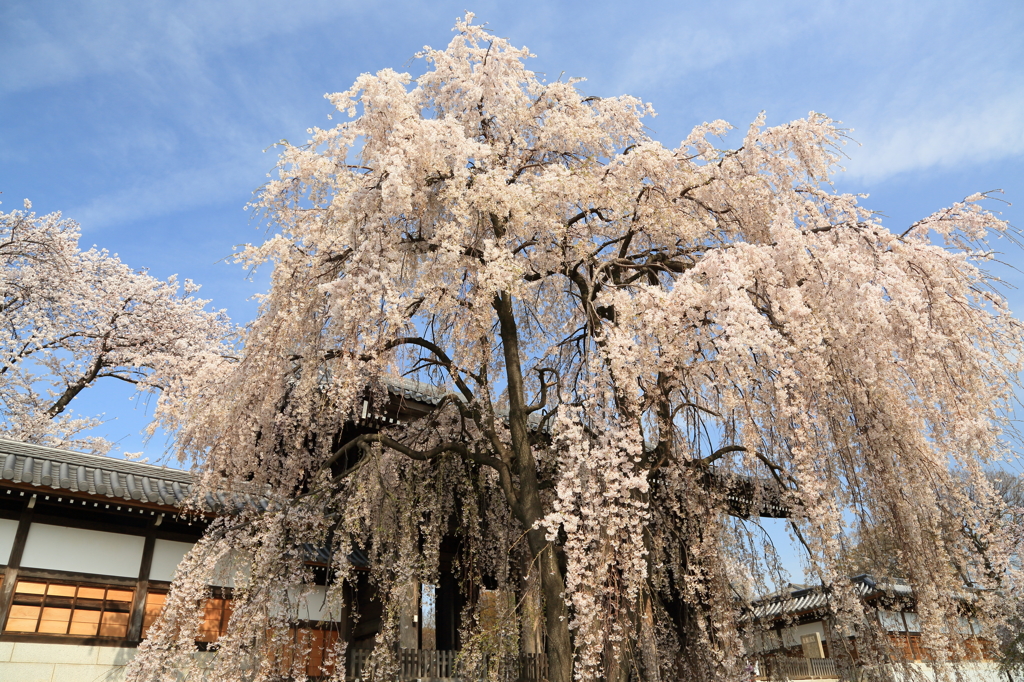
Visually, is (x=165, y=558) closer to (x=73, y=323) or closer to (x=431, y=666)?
(x=431, y=666)

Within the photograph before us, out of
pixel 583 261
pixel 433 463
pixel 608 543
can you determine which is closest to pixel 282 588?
pixel 433 463

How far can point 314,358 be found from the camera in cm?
752

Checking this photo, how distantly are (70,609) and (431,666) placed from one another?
476cm

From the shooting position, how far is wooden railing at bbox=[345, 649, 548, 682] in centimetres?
878

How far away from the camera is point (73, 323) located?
16031 mm

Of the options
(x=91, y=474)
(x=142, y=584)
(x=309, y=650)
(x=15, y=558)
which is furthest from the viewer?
(x=309, y=650)

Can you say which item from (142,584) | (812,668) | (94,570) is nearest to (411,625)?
(142,584)

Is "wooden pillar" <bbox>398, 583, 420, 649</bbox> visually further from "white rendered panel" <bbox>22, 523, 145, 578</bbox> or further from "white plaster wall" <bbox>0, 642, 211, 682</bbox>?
"white rendered panel" <bbox>22, 523, 145, 578</bbox>

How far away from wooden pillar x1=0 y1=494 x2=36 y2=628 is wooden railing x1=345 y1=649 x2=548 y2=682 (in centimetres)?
428

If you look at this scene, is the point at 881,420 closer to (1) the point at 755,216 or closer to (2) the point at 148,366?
(1) the point at 755,216

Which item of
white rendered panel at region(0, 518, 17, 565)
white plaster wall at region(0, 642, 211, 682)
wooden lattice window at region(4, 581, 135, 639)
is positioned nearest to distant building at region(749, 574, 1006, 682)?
white plaster wall at region(0, 642, 211, 682)

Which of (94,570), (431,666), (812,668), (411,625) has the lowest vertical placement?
(812,668)

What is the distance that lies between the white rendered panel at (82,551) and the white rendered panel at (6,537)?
0.17 m

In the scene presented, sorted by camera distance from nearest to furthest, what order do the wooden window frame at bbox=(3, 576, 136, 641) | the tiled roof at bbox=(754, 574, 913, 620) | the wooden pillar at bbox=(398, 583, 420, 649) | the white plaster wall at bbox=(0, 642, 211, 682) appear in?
1. the tiled roof at bbox=(754, 574, 913, 620)
2. the white plaster wall at bbox=(0, 642, 211, 682)
3. the wooden window frame at bbox=(3, 576, 136, 641)
4. the wooden pillar at bbox=(398, 583, 420, 649)
